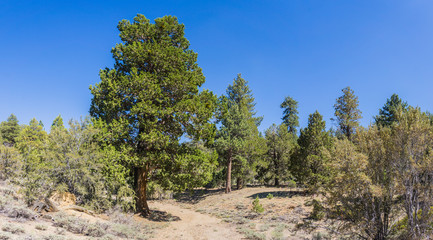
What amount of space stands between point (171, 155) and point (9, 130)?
68.1 m

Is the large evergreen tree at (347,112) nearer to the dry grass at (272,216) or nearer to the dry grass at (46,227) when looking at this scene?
the dry grass at (272,216)

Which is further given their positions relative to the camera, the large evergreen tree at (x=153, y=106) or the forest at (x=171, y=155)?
the large evergreen tree at (x=153, y=106)

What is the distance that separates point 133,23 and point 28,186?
11.5 meters

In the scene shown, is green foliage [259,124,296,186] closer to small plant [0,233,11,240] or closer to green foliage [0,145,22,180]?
green foliage [0,145,22,180]

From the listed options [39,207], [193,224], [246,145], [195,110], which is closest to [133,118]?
[195,110]

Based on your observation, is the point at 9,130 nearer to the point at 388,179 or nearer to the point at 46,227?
the point at 46,227

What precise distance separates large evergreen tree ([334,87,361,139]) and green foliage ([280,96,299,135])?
13871mm

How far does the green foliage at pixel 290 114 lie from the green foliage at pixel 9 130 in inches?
2620

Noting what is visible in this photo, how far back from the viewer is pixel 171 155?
1485cm

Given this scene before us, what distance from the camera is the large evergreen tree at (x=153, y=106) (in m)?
13.6

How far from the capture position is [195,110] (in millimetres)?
14289

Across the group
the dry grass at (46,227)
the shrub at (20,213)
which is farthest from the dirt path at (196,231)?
the shrub at (20,213)

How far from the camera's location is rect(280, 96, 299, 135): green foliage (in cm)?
5153

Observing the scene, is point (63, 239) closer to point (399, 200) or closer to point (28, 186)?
point (28, 186)
